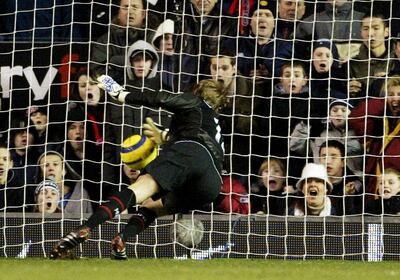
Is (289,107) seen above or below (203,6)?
below

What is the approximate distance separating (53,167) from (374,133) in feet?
10.9

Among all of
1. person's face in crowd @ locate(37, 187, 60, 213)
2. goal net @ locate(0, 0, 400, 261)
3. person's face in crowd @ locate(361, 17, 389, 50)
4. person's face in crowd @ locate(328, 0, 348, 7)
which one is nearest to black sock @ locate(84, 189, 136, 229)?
goal net @ locate(0, 0, 400, 261)

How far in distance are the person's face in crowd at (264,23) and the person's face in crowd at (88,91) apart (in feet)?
5.89

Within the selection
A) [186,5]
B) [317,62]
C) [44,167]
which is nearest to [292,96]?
[317,62]

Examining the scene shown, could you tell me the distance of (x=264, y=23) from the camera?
13.0 m

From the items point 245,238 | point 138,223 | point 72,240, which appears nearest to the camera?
point 72,240

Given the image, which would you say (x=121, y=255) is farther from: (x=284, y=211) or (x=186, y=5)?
(x=186, y=5)

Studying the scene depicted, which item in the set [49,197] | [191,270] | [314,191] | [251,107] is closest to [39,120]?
[49,197]

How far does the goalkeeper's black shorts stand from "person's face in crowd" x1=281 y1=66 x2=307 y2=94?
284 centimetres

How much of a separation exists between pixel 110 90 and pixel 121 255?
4.46 feet

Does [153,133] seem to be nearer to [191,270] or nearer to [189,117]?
[189,117]

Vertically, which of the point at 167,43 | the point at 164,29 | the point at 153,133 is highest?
the point at 164,29

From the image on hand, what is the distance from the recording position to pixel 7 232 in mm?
12234

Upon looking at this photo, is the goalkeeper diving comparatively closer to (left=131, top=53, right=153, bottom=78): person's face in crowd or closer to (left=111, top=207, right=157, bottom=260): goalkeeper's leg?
(left=111, top=207, right=157, bottom=260): goalkeeper's leg
